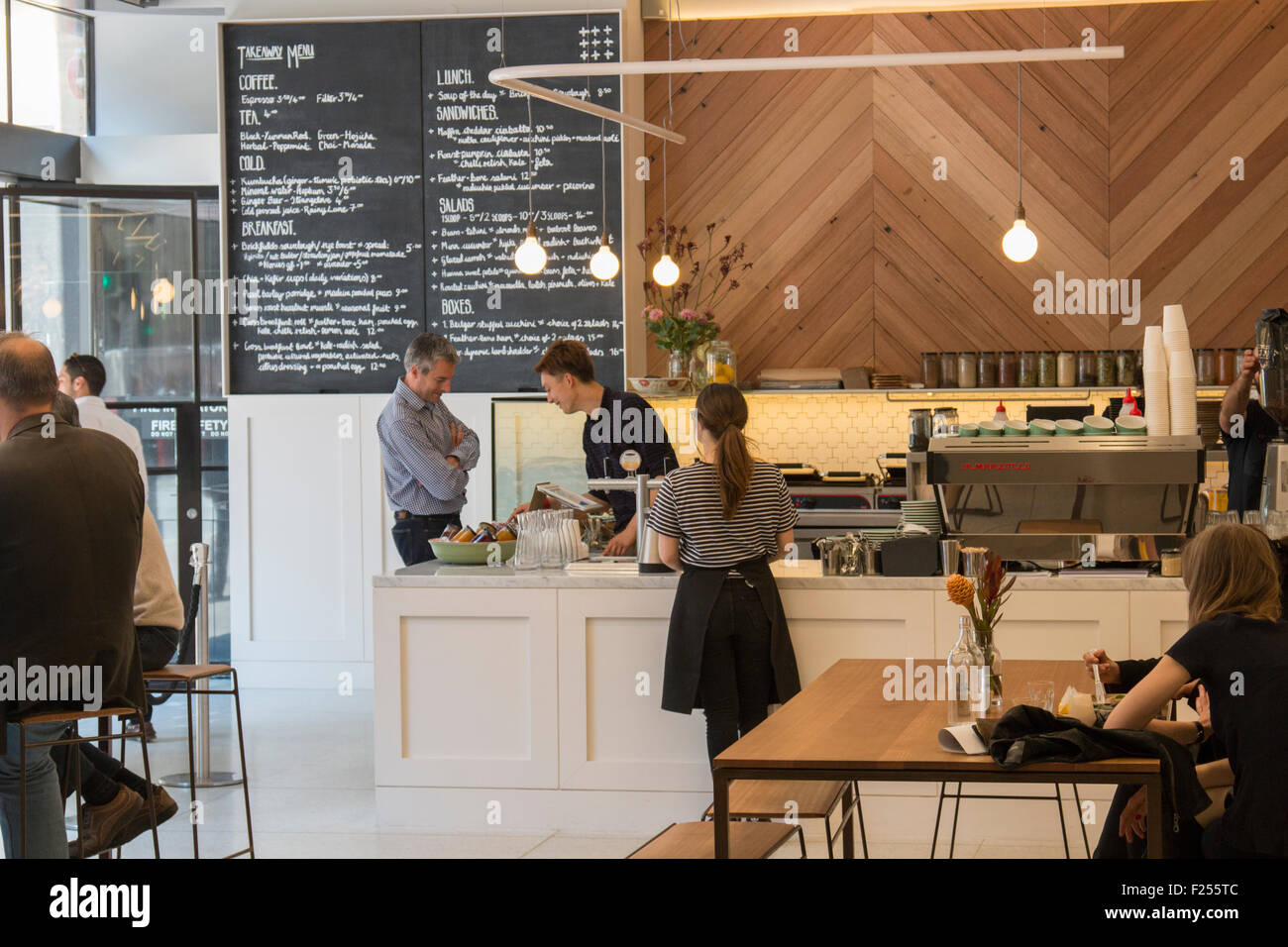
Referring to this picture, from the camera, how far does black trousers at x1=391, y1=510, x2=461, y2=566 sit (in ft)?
19.8

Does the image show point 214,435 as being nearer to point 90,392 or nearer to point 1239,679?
point 90,392

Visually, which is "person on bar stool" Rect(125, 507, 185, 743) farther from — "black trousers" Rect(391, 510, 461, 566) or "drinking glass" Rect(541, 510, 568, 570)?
"black trousers" Rect(391, 510, 461, 566)

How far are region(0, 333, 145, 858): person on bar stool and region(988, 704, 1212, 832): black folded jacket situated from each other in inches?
86.8

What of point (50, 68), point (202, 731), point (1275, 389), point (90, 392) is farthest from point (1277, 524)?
point (50, 68)

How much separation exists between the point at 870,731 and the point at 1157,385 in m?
2.41

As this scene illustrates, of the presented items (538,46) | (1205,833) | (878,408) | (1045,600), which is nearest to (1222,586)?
(1205,833)

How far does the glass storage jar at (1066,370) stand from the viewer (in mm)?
7297

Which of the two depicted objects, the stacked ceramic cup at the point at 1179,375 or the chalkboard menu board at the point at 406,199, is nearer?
the stacked ceramic cup at the point at 1179,375

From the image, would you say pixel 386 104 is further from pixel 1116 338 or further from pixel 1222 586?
pixel 1222 586

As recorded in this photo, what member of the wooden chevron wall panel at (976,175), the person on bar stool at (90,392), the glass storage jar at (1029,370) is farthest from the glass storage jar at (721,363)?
the person on bar stool at (90,392)

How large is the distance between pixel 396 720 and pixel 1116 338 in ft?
14.9

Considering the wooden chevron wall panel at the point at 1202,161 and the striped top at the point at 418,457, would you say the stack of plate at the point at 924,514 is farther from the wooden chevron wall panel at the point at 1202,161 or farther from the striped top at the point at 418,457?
the wooden chevron wall panel at the point at 1202,161

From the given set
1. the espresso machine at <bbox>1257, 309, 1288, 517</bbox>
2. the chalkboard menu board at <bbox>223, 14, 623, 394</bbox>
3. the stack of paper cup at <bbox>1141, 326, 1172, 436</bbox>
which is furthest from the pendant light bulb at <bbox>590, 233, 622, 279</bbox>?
the espresso machine at <bbox>1257, 309, 1288, 517</bbox>

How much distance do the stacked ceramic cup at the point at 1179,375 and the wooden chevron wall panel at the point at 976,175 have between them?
9.43 feet
